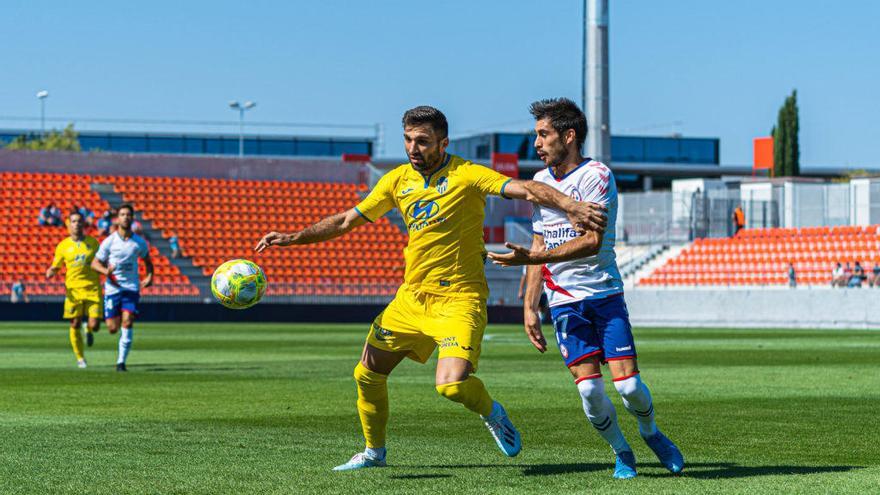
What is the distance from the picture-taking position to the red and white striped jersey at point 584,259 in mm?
7988

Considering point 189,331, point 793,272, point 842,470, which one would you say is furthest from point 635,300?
point 842,470

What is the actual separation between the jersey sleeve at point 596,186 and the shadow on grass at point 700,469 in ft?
5.24

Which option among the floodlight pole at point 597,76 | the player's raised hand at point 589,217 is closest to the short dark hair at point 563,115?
the player's raised hand at point 589,217

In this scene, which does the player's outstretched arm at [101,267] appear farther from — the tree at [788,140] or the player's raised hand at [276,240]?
the tree at [788,140]

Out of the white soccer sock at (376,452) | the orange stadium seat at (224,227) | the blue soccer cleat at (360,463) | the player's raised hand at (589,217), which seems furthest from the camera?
the orange stadium seat at (224,227)

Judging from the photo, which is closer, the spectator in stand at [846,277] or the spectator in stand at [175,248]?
the spectator in stand at [846,277]

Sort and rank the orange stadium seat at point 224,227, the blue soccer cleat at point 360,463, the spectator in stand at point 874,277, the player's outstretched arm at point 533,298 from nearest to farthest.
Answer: the player's outstretched arm at point 533,298, the blue soccer cleat at point 360,463, the spectator in stand at point 874,277, the orange stadium seat at point 224,227

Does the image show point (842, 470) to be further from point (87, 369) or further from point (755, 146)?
point (755, 146)

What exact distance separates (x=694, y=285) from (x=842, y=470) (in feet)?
127

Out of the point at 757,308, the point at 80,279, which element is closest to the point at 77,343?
the point at 80,279

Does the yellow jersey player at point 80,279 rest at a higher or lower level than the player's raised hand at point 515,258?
lower

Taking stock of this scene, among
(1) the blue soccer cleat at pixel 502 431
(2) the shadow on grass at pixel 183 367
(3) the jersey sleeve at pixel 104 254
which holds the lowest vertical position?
(2) the shadow on grass at pixel 183 367

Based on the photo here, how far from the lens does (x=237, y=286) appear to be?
29.6 feet

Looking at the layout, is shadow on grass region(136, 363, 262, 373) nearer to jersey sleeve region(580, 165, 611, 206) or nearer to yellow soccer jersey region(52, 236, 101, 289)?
yellow soccer jersey region(52, 236, 101, 289)
